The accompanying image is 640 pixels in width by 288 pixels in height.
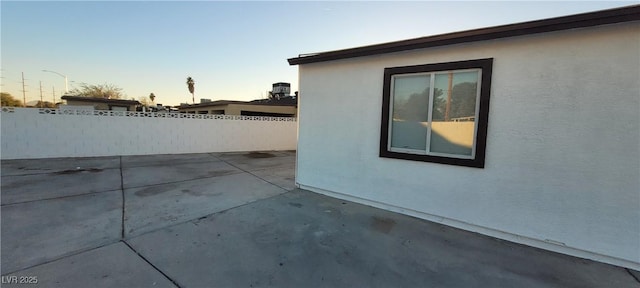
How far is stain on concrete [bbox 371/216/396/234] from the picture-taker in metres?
3.24

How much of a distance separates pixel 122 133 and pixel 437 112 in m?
10.6

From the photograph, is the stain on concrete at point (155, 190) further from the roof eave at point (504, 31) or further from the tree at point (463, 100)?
the tree at point (463, 100)

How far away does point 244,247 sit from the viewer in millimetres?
2615

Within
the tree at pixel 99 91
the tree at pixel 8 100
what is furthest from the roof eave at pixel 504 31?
the tree at pixel 8 100

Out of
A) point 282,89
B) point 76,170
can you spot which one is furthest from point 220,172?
point 282,89

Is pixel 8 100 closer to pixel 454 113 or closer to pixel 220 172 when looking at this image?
pixel 220 172

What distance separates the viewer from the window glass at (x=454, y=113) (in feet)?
10.6

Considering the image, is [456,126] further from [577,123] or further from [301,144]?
[301,144]

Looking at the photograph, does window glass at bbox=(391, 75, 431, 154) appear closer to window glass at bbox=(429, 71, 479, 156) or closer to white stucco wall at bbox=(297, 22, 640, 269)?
window glass at bbox=(429, 71, 479, 156)

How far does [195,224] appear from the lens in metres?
3.17

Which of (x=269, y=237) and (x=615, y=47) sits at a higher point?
(x=615, y=47)

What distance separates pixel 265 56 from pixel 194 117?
4102 mm

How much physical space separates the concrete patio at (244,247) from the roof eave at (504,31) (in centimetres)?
258

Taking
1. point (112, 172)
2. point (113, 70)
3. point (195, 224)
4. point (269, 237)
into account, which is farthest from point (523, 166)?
point (113, 70)
